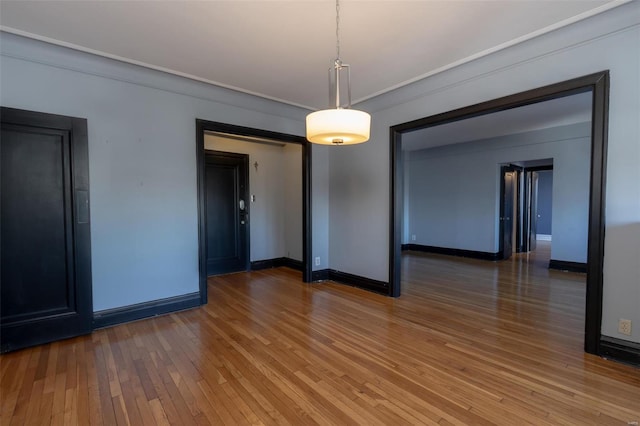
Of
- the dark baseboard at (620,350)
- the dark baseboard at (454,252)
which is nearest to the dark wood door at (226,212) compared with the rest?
the dark baseboard at (454,252)

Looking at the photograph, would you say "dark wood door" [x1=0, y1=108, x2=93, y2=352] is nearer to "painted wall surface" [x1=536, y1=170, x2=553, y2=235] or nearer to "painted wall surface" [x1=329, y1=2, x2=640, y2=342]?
"painted wall surface" [x1=329, y1=2, x2=640, y2=342]

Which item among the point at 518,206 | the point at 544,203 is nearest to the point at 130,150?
A: the point at 518,206

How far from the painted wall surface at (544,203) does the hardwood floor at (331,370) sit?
817cm

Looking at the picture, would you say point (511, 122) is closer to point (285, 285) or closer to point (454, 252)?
point (454, 252)

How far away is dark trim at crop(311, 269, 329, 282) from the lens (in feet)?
16.5

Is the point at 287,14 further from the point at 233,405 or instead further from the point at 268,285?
the point at 268,285

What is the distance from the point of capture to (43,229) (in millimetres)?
2834

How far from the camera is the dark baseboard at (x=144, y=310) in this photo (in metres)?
3.17

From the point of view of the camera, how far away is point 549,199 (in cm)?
1051

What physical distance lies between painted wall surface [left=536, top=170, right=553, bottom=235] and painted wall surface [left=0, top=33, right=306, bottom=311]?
11.1m

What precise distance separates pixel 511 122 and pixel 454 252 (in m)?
3.38

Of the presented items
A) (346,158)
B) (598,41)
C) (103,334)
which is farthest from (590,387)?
(103,334)

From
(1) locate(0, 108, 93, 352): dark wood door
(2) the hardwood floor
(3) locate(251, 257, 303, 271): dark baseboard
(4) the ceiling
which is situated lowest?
(2) the hardwood floor

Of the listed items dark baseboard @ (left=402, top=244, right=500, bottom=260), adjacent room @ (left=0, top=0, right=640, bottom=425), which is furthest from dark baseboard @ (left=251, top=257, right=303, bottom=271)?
dark baseboard @ (left=402, top=244, right=500, bottom=260)
